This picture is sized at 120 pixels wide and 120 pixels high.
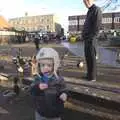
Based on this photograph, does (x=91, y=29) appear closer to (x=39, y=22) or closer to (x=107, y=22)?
(x=107, y=22)

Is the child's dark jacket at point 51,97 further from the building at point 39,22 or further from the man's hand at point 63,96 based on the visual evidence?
the building at point 39,22

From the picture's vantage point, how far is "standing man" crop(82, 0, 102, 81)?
800 centimetres

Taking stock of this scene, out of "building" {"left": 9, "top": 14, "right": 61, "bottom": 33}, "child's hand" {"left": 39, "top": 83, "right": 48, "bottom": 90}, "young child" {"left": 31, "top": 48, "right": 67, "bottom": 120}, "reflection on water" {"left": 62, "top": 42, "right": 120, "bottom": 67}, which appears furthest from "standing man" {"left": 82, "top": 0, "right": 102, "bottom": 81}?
"building" {"left": 9, "top": 14, "right": 61, "bottom": 33}

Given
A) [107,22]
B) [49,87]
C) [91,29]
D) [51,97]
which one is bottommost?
[51,97]

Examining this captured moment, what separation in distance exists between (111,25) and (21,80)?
440 ft

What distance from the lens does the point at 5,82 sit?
11.8 meters

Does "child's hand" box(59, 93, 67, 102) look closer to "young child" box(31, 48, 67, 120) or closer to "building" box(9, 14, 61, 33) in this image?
"young child" box(31, 48, 67, 120)

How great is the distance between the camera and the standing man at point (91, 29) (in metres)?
8.00

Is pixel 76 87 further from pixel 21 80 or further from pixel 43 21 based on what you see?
pixel 43 21

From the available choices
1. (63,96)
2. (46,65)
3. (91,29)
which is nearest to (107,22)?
(91,29)

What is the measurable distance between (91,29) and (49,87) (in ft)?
12.1

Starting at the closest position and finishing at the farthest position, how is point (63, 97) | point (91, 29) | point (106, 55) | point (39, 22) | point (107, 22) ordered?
point (63, 97) → point (91, 29) → point (106, 55) → point (107, 22) → point (39, 22)

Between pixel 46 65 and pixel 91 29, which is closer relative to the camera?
pixel 46 65

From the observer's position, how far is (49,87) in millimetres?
4668
